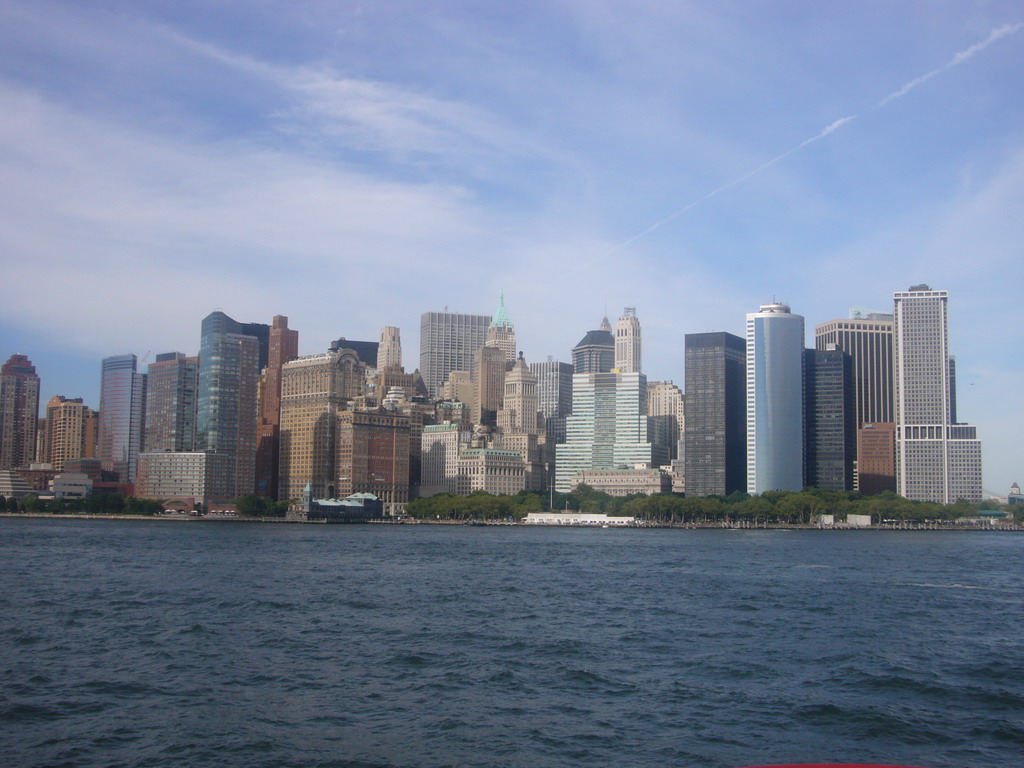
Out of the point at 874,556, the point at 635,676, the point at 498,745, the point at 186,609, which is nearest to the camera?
the point at 498,745

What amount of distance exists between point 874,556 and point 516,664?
286ft

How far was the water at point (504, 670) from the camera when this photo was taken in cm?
3319

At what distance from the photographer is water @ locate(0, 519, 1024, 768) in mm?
33188

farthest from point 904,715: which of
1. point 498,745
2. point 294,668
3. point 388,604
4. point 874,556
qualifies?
point 874,556

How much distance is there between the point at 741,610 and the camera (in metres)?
64.0

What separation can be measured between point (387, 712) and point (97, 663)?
14941mm

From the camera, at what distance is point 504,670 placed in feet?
145

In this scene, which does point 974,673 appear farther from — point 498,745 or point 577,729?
point 498,745

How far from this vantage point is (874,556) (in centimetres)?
12294

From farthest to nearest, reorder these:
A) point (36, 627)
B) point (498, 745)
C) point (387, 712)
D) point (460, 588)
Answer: point (460, 588) < point (36, 627) < point (387, 712) < point (498, 745)

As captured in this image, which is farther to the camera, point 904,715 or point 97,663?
point 97,663

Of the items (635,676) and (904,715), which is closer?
(904,715)

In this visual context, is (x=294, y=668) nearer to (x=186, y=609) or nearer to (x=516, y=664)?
(x=516, y=664)

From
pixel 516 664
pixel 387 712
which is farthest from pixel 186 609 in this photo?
pixel 387 712
